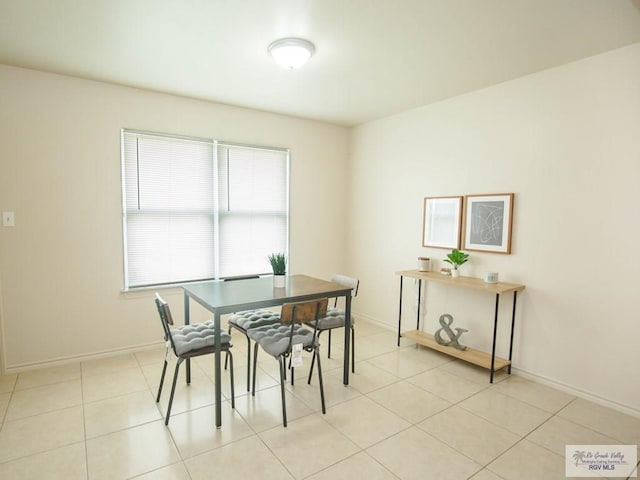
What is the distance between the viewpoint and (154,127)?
339 cm

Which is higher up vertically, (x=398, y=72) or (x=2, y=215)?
(x=398, y=72)

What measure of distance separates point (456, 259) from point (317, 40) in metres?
2.20

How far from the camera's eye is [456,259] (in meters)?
3.28

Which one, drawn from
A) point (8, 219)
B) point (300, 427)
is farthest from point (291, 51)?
point (8, 219)

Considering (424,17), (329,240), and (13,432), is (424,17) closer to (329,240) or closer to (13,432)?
(329,240)

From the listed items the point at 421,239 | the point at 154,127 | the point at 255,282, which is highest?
the point at 154,127

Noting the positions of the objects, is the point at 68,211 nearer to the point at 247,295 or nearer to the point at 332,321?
the point at 247,295

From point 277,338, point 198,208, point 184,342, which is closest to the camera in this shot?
point 184,342

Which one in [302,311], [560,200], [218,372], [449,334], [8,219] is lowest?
[449,334]

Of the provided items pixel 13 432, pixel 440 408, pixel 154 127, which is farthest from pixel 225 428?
pixel 154 127

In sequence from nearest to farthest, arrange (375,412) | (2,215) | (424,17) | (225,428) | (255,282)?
1. (424,17)
2. (225,428)
3. (375,412)
4. (2,215)
5. (255,282)

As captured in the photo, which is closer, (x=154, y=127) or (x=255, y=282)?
(x=255, y=282)

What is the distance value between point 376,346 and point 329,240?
1.56 metres

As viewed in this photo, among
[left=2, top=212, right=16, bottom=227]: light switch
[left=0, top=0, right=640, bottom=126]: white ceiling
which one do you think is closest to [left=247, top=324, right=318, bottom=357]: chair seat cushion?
[left=0, top=0, right=640, bottom=126]: white ceiling
